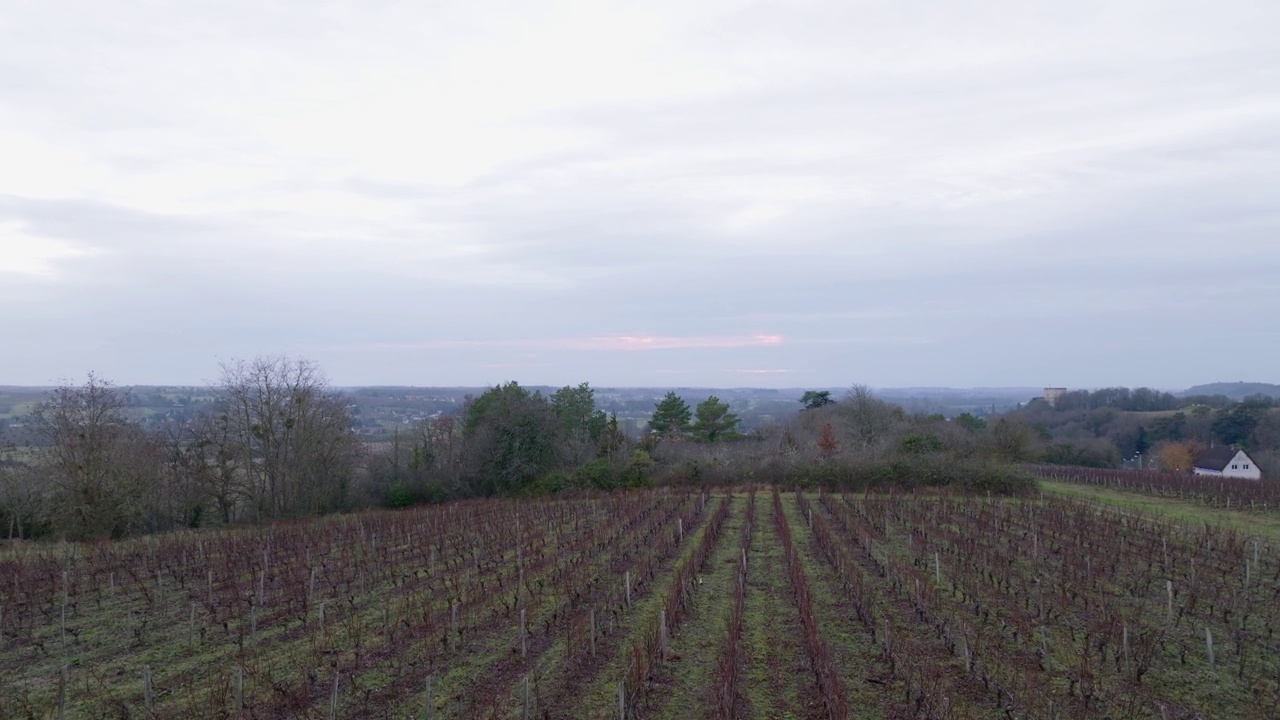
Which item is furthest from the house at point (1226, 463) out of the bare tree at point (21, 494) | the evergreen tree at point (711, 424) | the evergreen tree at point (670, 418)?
the bare tree at point (21, 494)

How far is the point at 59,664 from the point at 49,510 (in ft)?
62.2

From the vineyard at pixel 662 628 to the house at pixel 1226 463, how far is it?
37636 mm

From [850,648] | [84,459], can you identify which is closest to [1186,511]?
[850,648]

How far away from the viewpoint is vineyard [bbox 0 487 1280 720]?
25.7 feet

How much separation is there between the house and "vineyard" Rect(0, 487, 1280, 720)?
37.6 metres

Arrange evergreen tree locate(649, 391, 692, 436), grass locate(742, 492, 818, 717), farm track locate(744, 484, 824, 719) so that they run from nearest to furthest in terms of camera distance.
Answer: farm track locate(744, 484, 824, 719) < grass locate(742, 492, 818, 717) < evergreen tree locate(649, 391, 692, 436)

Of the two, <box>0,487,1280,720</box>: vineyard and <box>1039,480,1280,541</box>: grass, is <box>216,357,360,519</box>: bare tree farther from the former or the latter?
<box>1039,480,1280,541</box>: grass

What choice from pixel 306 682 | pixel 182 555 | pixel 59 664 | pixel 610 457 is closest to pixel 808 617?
pixel 306 682

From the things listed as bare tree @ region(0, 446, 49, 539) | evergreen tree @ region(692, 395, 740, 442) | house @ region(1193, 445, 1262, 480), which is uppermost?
evergreen tree @ region(692, 395, 740, 442)

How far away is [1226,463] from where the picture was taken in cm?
4881

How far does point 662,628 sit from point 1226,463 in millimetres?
54889

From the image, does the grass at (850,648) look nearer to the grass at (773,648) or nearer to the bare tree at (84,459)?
the grass at (773,648)

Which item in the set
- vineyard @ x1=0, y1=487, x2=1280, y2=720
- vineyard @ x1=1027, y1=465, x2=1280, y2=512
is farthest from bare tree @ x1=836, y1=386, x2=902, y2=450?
vineyard @ x1=0, y1=487, x2=1280, y2=720

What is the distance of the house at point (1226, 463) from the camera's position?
4775cm
